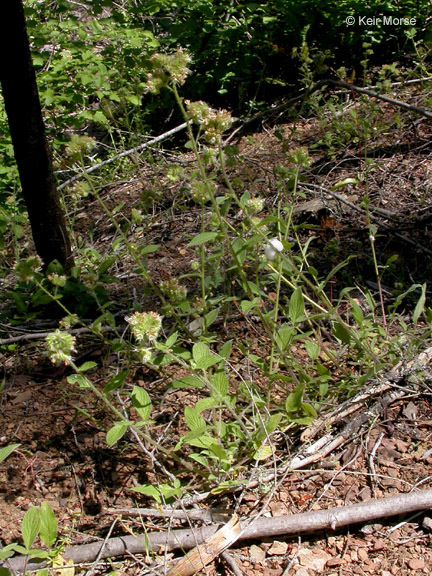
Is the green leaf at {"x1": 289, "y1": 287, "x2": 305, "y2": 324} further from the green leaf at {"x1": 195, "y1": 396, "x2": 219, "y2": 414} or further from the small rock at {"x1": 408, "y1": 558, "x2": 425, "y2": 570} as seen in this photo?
the small rock at {"x1": 408, "y1": 558, "x2": 425, "y2": 570}

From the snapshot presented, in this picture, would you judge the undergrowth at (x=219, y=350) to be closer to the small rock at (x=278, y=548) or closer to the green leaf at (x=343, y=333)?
the green leaf at (x=343, y=333)

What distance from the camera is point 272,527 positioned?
1730 millimetres

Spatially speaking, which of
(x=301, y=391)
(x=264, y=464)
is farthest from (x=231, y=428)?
(x=301, y=391)

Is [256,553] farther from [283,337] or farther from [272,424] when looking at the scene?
[283,337]

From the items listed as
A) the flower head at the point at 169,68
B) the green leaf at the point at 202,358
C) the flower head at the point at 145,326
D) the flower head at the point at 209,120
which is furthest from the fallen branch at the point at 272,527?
the flower head at the point at 169,68

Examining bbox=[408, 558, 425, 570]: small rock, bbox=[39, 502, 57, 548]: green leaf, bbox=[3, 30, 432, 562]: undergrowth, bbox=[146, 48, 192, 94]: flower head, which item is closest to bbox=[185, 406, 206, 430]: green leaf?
bbox=[3, 30, 432, 562]: undergrowth

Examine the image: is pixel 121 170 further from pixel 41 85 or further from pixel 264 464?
pixel 264 464

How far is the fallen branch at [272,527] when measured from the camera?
5.60 feet

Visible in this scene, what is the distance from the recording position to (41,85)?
154 inches

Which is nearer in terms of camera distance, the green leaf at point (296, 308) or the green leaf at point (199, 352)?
the green leaf at point (199, 352)

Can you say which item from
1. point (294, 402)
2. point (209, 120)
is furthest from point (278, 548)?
point (209, 120)

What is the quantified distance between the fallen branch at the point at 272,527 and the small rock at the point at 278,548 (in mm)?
31

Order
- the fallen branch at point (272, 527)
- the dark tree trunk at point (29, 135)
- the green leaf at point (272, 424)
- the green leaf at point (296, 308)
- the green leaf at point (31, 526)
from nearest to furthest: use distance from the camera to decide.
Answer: the green leaf at point (31, 526) → the fallen branch at point (272, 527) → the green leaf at point (272, 424) → the green leaf at point (296, 308) → the dark tree trunk at point (29, 135)

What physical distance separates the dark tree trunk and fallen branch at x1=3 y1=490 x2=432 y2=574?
1479mm
